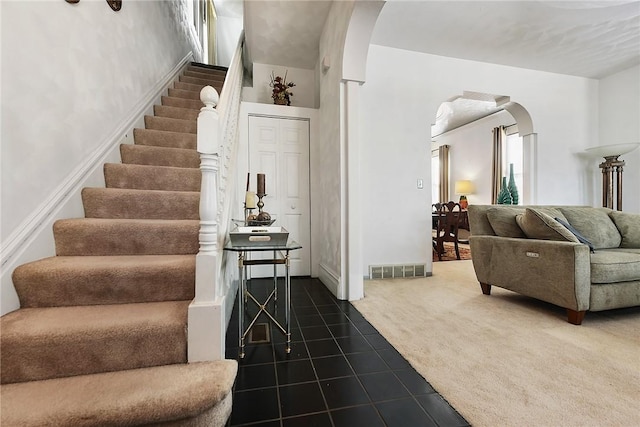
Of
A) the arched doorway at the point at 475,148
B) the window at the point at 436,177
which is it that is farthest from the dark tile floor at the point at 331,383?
the window at the point at 436,177

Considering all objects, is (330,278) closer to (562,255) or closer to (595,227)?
(562,255)

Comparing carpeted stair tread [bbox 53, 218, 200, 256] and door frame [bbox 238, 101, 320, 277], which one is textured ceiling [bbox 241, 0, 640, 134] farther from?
carpeted stair tread [bbox 53, 218, 200, 256]

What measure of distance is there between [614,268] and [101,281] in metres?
3.38

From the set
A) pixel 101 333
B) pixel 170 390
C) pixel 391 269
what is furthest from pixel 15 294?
pixel 391 269

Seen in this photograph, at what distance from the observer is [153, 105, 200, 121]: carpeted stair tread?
3.08 meters

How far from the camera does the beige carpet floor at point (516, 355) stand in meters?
1.20

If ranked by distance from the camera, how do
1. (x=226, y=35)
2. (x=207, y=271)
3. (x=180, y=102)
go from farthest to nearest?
1. (x=226, y=35)
2. (x=180, y=102)
3. (x=207, y=271)

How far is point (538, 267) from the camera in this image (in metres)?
2.24

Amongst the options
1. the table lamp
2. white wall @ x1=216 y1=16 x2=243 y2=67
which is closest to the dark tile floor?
the table lamp

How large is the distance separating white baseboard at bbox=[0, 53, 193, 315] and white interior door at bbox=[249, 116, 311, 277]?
4.30ft

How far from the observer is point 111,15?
2.36 meters

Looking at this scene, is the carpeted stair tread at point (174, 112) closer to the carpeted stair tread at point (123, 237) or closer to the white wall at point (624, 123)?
the carpeted stair tread at point (123, 237)

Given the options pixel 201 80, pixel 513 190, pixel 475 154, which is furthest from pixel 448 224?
pixel 201 80

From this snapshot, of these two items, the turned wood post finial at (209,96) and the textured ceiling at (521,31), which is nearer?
the turned wood post finial at (209,96)
